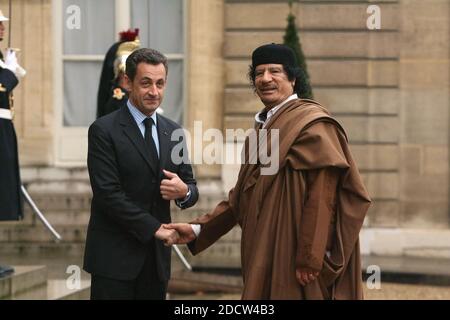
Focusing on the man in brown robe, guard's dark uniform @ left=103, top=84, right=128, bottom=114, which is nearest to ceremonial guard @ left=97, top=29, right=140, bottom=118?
guard's dark uniform @ left=103, top=84, right=128, bottom=114

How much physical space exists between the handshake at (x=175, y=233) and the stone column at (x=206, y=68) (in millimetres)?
7593

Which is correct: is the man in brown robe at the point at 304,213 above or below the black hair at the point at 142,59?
below

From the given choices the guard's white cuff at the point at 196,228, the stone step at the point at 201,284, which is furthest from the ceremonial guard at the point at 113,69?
the guard's white cuff at the point at 196,228

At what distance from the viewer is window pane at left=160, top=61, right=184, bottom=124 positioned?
13844 millimetres

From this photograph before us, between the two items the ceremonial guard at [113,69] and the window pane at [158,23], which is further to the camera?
the window pane at [158,23]

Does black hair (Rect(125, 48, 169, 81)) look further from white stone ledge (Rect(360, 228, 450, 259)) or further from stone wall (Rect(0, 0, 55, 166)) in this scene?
white stone ledge (Rect(360, 228, 450, 259))

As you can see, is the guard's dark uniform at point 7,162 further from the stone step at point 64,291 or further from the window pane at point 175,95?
the window pane at point 175,95

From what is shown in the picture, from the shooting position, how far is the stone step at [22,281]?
8.38 m

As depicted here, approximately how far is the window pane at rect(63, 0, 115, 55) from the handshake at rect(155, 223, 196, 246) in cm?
850

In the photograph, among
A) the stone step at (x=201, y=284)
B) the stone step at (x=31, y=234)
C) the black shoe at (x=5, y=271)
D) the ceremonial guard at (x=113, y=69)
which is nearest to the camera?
the black shoe at (x=5, y=271)

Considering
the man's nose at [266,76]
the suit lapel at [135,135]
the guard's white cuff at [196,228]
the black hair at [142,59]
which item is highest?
the black hair at [142,59]

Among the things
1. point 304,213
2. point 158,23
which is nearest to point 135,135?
point 304,213

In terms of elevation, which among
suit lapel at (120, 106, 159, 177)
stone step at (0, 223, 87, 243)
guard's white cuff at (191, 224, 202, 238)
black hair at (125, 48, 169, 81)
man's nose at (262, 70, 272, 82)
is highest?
black hair at (125, 48, 169, 81)
